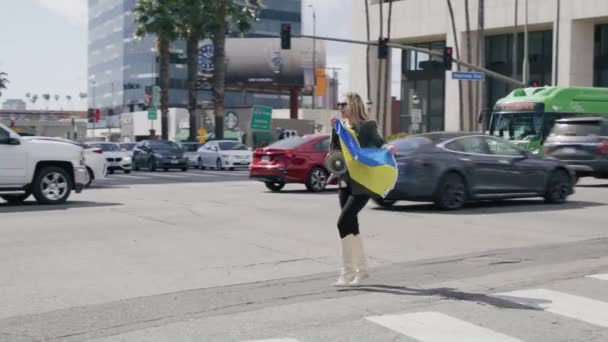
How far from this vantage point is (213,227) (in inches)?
554

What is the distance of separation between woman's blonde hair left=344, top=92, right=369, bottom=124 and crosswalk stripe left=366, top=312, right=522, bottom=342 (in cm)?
222

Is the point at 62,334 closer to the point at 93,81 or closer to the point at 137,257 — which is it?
the point at 137,257

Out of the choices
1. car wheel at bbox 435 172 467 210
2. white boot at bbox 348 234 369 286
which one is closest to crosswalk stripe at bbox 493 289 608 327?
white boot at bbox 348 234 369 286

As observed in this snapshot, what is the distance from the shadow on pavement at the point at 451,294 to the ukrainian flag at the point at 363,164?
917 mm

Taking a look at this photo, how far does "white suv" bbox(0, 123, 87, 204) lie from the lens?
57.0 feet

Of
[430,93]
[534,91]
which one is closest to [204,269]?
[534,91]

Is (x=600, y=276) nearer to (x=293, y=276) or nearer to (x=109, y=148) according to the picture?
(x=293, y=276)

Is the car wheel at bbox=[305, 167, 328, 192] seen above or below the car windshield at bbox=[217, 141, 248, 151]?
below

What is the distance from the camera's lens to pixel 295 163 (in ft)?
72.9

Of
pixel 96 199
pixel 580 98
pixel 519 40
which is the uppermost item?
pixel 519 40

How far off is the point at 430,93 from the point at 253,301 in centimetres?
6150

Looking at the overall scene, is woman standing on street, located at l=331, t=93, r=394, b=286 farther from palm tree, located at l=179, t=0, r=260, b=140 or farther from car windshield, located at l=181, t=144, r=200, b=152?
palm tree, located at l=179, t=0, r=260, b=140

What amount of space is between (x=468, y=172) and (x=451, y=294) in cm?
913

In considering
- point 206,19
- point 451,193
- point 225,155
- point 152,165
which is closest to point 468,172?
point 451,193
